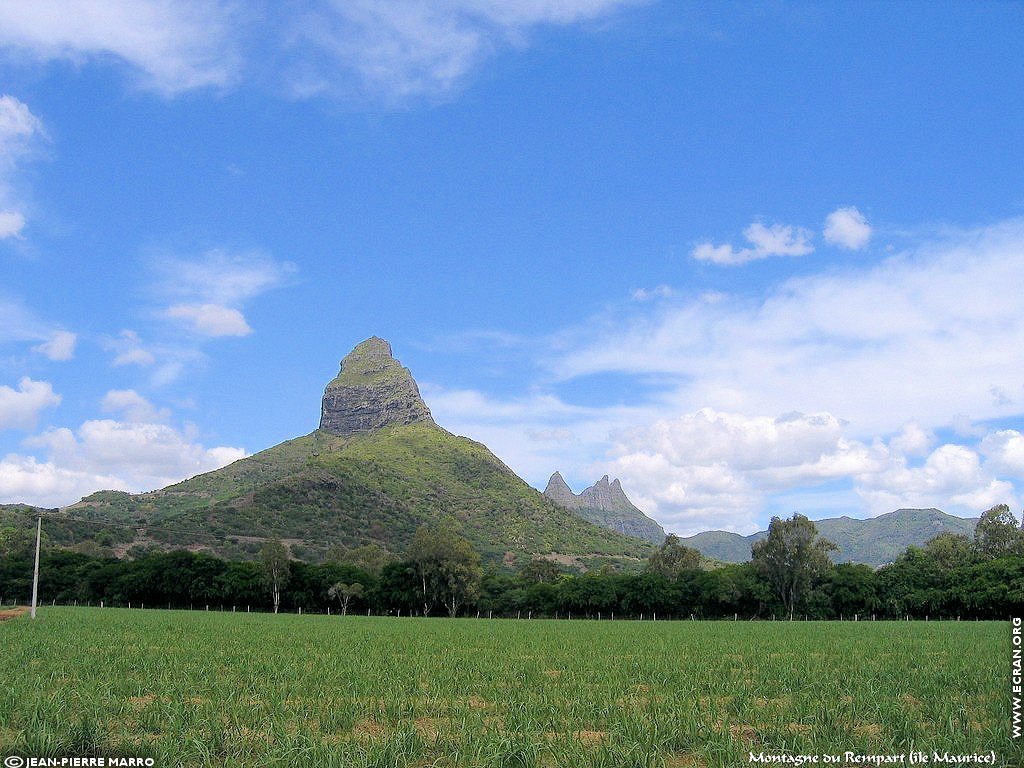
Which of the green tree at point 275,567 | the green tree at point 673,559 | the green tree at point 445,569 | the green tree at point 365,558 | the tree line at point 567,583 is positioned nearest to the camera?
the tree line at point 567,583

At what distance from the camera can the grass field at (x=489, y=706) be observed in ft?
37.7

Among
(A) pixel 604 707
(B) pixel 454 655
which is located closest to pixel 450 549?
(B) pixel 454 655

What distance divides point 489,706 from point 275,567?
9377 cm

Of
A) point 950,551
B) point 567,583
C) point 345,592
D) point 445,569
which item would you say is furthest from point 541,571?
point 950,551

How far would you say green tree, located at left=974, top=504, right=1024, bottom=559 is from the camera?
106 m

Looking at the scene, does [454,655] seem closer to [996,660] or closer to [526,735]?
[526,735]

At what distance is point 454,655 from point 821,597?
7974 centimetres

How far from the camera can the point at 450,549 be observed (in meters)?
97.1

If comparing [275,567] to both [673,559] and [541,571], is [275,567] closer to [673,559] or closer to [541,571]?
[541,571]

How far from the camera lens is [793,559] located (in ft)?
311

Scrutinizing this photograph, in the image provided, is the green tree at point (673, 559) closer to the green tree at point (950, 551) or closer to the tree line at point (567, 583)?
the tree line at point (567, 583)

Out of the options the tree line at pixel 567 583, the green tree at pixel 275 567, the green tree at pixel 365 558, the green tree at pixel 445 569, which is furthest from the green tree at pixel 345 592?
the green tree at pixel 365 558

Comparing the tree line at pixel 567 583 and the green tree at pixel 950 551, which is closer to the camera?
the tree line at pixel 567 583

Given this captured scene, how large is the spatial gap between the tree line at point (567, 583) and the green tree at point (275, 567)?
0.17m
